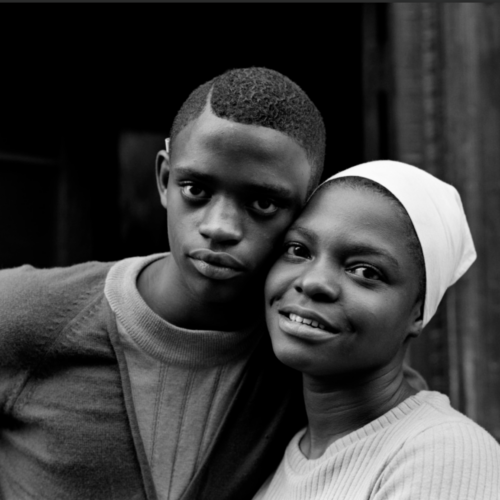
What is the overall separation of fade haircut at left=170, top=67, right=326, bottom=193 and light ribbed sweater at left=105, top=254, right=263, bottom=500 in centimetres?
45

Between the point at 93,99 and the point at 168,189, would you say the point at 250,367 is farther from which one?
the point at 93,99

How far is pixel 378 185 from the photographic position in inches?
66.8

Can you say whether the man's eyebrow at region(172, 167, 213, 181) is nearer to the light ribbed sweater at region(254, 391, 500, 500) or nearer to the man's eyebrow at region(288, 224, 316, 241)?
the man's eyebrow at region(288, 224, 316, 241)

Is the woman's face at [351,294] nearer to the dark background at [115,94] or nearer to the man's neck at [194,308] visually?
the man's neck at [194,308]

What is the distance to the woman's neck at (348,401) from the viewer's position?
1.76 meters

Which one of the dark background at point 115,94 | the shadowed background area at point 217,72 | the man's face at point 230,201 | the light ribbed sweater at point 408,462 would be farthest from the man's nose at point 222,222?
the dark background at point 115,94

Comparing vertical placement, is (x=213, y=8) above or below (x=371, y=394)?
above

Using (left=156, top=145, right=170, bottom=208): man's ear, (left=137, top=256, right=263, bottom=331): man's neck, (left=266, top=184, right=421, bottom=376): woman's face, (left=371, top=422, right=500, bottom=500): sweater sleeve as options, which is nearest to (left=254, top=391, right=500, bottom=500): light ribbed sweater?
(left=371, top=422, right=500, bottom=500): sweater sleeve

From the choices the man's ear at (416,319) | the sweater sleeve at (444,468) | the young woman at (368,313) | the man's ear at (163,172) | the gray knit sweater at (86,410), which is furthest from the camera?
the man's ear at (163,172)

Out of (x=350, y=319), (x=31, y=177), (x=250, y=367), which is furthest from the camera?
(x=31, y=177)

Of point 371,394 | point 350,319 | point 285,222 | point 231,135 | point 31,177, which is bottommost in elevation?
point 31,177

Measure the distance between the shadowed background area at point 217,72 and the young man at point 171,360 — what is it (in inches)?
48.4

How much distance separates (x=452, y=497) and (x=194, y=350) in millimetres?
731

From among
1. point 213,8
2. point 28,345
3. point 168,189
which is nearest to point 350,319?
point 168,189
